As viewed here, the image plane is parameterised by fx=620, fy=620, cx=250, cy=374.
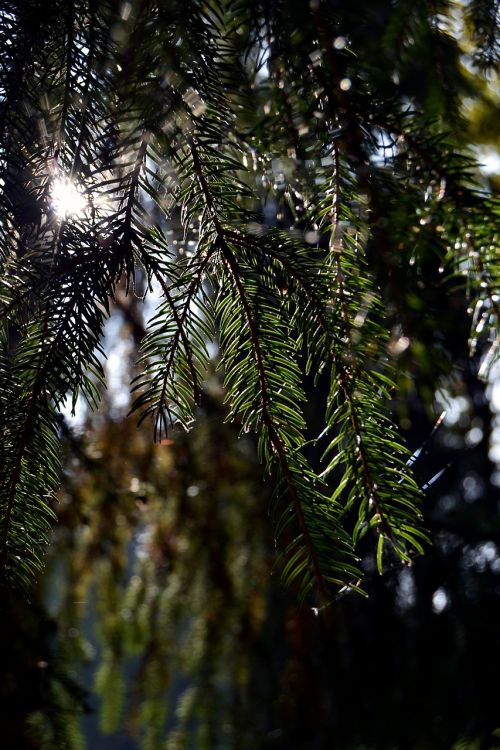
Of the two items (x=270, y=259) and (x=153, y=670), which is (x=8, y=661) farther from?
(x=153, y=670)

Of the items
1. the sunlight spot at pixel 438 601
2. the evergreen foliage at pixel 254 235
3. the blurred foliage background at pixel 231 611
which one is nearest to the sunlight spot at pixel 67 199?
the evergreen foliage at pixel 254 235

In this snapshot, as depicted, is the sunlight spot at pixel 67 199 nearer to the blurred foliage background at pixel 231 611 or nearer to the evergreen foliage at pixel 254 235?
the evergreen foliage at pixel 254 235

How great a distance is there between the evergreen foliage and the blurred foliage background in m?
0.29

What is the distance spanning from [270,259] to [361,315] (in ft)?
0.33

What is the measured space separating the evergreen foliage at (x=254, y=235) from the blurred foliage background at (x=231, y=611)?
0.29 metres

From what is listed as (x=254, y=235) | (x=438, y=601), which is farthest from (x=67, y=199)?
(x=438, y=601)

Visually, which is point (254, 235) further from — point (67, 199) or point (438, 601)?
point (438, 601)

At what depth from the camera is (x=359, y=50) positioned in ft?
1.63

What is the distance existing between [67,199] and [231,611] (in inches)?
57.4

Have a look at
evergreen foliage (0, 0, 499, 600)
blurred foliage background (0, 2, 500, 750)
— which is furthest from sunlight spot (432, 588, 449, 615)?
evergreen foliage (0, 0, 499, 600)

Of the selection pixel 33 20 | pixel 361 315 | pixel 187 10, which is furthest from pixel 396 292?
pixel 33 20

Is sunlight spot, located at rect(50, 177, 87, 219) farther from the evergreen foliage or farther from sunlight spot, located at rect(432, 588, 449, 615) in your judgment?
sunlight spot, located at rect(432, 588, 449, 615)

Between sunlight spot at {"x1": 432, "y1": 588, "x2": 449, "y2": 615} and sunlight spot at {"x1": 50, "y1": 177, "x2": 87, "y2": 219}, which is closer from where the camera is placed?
sunlight spot at {"x1": 50, "y1": 177, "x2": 87, "y2": 219}

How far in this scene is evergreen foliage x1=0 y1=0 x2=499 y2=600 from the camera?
435mm
